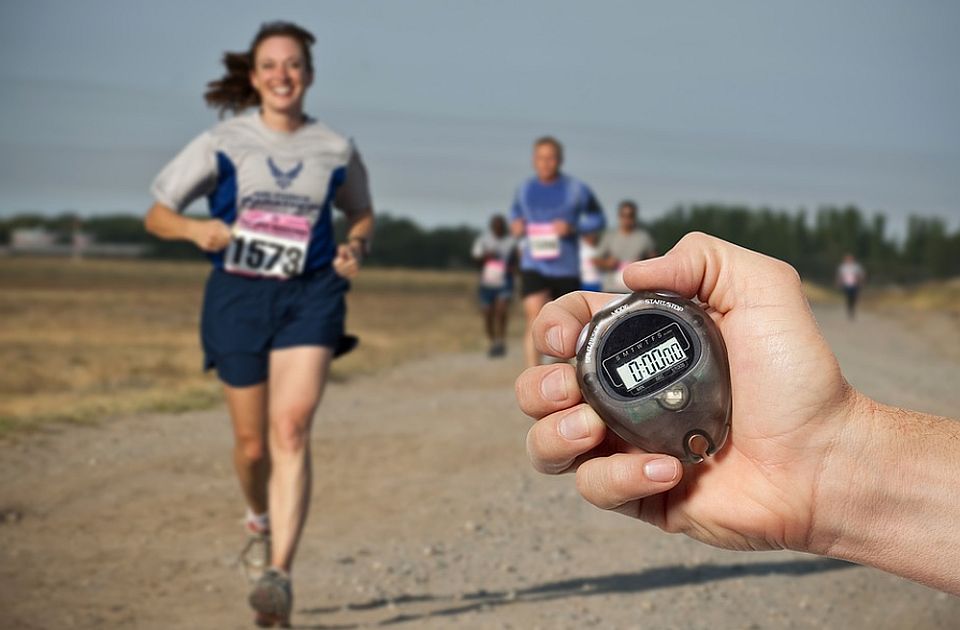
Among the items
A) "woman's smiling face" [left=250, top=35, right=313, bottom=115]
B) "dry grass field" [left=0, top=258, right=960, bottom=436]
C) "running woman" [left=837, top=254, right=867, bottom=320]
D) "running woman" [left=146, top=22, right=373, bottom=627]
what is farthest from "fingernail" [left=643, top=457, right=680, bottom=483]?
"running woman" [left=837, top=254, right=867, bottom=320]

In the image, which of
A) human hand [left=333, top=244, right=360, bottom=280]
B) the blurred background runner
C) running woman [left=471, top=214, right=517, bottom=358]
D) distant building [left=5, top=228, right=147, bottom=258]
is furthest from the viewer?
distant building [left=5, top=228, right=147, bottom=258]

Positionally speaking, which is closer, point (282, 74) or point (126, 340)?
point (282, 74)

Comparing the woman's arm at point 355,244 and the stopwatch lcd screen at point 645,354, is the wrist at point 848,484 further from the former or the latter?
the woman's arm at point 355,244

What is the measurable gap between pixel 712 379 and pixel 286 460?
143 inches

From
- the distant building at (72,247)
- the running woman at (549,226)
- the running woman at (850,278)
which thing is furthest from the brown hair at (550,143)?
the distant building at (72,247)

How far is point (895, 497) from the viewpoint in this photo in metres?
2.34

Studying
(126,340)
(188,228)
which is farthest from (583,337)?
(126,340)

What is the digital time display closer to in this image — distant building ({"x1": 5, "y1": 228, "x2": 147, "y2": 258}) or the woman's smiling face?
the woman's smiling face

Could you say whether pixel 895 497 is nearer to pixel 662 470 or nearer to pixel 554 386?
pixel 662 470

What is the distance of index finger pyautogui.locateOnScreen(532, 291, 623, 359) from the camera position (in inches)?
94.7

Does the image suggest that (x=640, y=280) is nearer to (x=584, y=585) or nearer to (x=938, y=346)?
(x=584, y=585)

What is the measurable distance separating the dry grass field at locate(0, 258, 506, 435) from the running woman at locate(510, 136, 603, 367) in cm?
344

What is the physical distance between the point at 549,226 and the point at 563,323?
29.6 ft

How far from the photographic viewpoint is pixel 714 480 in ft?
8.13
